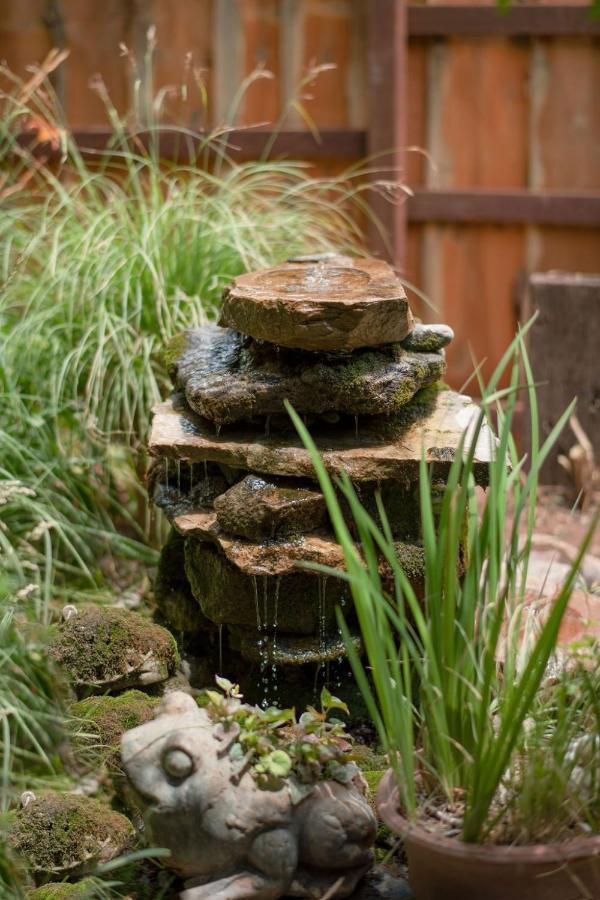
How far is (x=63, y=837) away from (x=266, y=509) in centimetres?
81

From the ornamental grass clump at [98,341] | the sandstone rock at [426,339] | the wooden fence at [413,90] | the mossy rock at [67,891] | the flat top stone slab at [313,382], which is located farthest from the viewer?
the wooden fence at [413,90]

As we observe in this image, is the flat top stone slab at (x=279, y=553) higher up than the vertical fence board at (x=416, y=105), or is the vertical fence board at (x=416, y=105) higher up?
the vertical fence board at (x=416, y=105)

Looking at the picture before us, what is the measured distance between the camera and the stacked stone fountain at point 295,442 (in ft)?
8.98

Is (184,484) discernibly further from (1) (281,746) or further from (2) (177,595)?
(1) (281,746)

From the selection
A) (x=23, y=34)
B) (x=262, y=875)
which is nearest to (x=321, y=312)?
(x=262, y=875)

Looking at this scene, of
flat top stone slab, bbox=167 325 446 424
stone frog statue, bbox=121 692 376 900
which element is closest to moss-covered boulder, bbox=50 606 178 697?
flat top stone slab, bbox=167 325 446 424

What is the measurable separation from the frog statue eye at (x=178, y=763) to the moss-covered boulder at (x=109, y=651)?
730 mm

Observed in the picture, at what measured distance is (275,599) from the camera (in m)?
2.83

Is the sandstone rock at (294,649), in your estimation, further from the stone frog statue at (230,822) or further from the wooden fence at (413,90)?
the wooden fence at (413,90)

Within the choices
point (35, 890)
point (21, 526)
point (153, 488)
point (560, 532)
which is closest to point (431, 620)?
point (35, 890)

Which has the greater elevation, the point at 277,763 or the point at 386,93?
the point at 386,93

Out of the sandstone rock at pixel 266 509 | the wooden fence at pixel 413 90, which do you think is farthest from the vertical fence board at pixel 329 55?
the sandstone rock at pixel 266 509

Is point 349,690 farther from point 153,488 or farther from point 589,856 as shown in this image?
point 589,856

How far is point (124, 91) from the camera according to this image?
5535 mm
